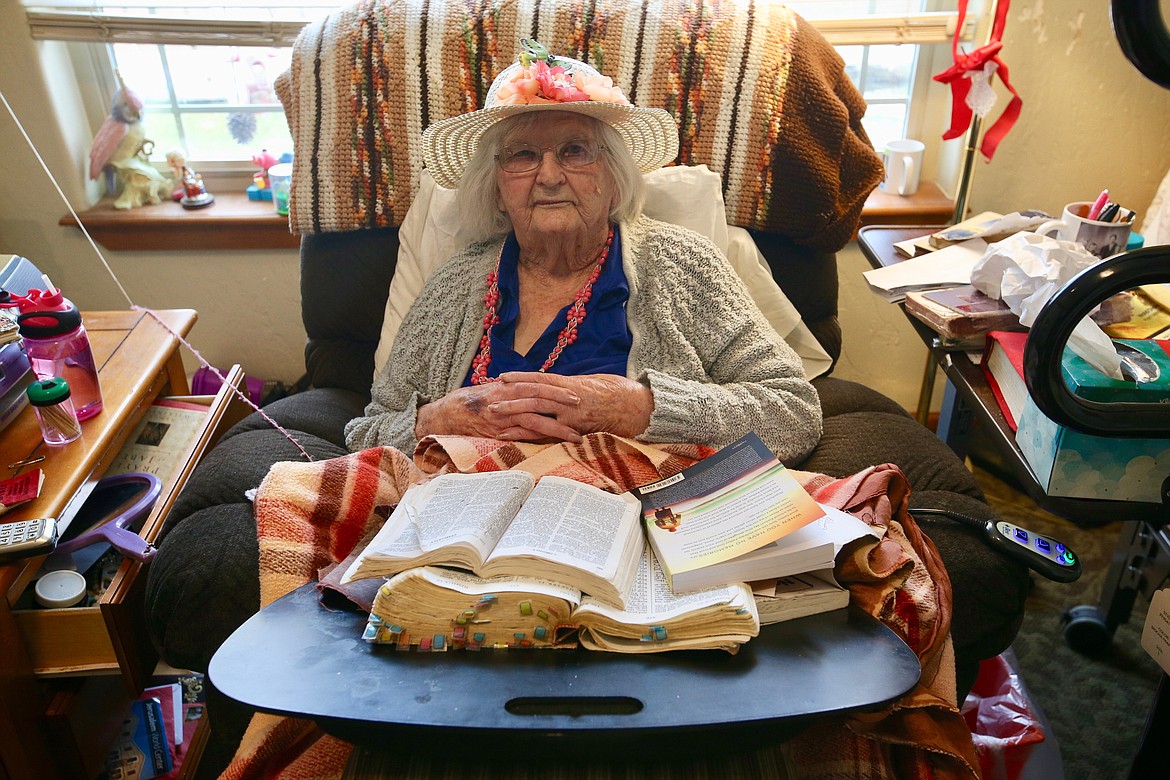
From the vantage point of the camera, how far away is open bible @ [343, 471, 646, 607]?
973mm

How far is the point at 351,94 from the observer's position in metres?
1.70

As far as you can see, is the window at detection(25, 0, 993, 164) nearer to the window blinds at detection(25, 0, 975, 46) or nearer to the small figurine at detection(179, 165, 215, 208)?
the window blinds at detection(25, 0, 975, 46)

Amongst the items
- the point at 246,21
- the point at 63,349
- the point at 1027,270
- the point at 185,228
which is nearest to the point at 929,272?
the point at 1027,270

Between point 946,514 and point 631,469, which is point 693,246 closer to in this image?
point 631,469

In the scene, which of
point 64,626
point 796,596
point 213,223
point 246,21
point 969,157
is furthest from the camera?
point 213,223

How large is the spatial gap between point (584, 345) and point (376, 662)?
777 mm

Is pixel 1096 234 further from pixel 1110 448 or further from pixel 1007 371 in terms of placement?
pixel 1110 448

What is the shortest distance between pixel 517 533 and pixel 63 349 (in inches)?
34.0

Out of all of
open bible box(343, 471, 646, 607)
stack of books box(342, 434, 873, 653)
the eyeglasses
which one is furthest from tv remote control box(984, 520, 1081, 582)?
the eyeglasses

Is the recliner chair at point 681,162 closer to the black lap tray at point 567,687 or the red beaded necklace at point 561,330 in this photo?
the red beaded necklace at point 561,330

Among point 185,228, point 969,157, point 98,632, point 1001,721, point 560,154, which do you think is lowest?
point 1001,721

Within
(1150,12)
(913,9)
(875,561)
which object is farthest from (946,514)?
(913,9)

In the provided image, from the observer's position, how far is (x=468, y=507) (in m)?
1.08

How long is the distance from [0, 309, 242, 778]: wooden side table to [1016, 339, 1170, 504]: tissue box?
1281 millimetres
